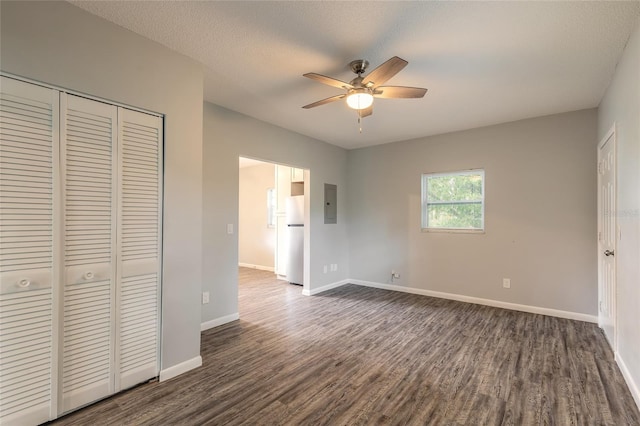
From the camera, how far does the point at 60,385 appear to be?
1819 mm

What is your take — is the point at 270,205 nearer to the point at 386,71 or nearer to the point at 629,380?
the point at 386,71

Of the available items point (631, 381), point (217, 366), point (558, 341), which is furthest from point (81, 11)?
point (558, 341)

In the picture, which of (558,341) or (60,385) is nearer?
(60,385)

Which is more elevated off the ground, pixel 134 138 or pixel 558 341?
pixel 134 138

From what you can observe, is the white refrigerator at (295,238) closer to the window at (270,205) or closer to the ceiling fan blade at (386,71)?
the window at (270,205)

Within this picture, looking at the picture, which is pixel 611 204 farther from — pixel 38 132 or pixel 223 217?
pixel 38 132

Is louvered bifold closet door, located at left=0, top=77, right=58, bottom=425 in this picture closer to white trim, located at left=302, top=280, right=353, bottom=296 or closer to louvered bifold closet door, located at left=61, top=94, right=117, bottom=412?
louvered bifold closet door, located at left=61, top=94, right=117, bottom=412

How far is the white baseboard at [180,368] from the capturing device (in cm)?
227

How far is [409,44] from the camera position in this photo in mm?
2223

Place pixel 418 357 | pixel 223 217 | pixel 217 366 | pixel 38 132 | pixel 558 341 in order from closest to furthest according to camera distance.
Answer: pixel 38 132, pixel 217 366, pixel 418 357, pixel 558 341, pixel 223 217

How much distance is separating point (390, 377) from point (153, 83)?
2970mm

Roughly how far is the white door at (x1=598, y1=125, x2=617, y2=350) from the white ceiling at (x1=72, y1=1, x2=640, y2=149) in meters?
0.72

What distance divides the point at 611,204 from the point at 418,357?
239cm

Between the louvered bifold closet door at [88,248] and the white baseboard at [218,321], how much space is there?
1.30 m
